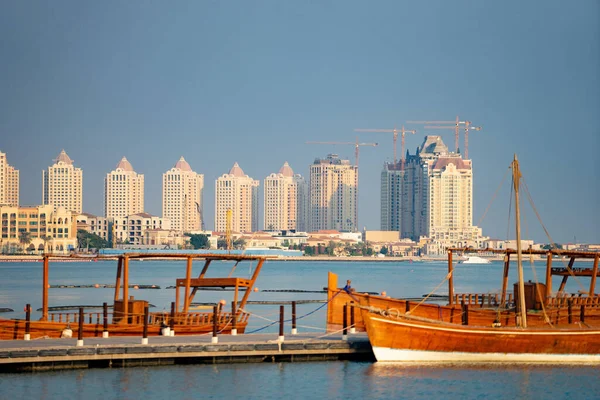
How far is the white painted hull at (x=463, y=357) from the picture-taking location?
1245 inches

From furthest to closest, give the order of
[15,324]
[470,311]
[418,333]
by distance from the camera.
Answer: [470,311], [15,324], [418,333]

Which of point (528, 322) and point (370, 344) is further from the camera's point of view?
point (528, 322)

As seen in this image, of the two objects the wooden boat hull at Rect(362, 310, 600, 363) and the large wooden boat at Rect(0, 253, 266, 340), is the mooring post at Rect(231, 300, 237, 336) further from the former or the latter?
the wooden boat hull at Rect(362, 310, 600, 363)

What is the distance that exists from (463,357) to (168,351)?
8949 mm

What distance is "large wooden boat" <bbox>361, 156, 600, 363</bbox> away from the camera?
103 ft

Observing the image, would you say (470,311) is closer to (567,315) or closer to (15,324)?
(567,315)

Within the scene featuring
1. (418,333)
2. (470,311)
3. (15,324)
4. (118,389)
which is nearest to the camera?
(118,389)

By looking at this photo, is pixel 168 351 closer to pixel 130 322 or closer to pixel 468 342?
pixel 130 322

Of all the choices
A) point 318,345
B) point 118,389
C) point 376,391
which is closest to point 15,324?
point 118,389

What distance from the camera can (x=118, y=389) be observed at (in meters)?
29.0

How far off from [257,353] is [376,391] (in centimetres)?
459

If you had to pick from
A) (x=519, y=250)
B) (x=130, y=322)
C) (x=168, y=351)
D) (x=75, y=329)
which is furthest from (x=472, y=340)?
(x=75, y=329)

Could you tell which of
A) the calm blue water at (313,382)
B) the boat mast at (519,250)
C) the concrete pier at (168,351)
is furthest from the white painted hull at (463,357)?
the concrete pier at (168,351)

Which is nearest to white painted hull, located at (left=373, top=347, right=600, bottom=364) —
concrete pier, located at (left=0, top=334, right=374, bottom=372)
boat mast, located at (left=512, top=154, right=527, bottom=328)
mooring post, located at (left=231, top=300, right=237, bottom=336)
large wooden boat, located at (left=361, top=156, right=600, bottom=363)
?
large wooden boat, located at (left=361, top=156, right=600, bottom=363)
